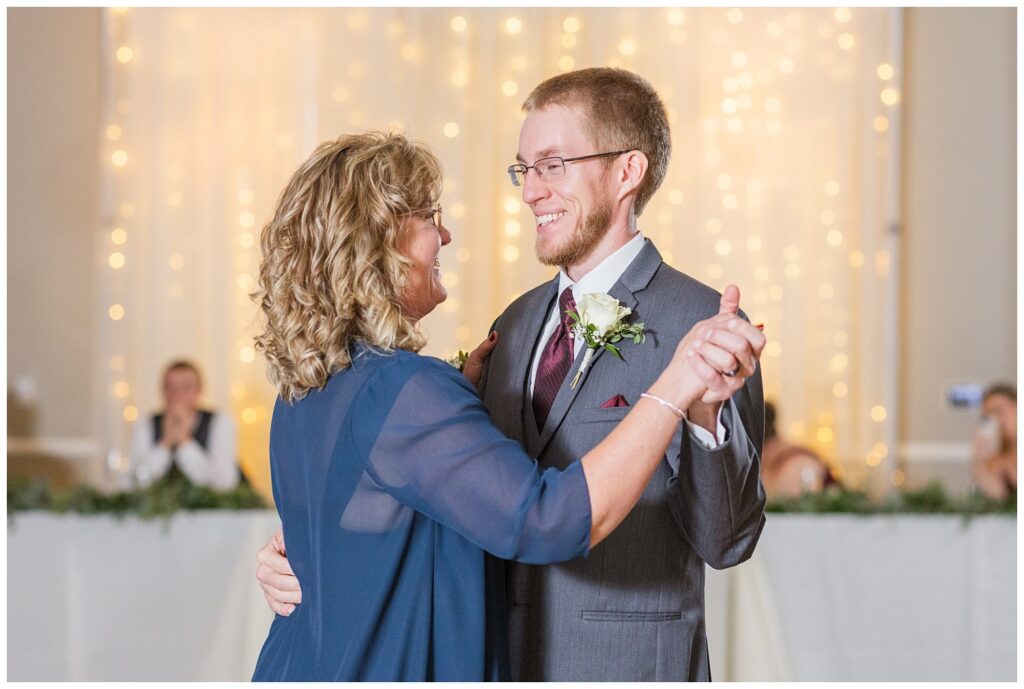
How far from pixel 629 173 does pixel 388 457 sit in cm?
83

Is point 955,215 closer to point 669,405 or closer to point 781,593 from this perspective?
point 781,593

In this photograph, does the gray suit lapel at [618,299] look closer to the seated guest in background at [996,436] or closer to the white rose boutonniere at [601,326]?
the white rose boutonniere at [601,326]

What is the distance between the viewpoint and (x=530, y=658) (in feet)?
6.49

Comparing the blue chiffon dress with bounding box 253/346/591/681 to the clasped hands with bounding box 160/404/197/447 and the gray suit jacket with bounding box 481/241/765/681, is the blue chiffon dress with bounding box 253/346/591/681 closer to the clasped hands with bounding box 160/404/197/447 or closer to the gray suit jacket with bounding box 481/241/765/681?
the gray suit jacket with bounding box 481/241/765/681

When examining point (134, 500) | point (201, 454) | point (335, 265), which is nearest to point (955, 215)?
point (201, 454)

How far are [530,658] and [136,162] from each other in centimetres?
622

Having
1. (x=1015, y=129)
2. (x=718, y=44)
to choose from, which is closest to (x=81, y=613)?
(x=718, y=44)

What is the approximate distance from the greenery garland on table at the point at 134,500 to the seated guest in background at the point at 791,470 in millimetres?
2137

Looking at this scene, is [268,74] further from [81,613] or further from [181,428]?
[81,613]

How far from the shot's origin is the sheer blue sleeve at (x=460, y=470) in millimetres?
1585

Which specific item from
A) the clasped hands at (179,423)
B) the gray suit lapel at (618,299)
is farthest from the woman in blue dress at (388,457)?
the clasped hands at (179,423)

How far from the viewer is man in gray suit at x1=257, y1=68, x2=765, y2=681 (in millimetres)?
1853

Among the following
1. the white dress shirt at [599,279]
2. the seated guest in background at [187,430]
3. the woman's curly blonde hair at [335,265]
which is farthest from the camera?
the seated guest in background at [187,430]

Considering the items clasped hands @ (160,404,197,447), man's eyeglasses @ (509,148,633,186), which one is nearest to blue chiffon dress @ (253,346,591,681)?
man's eyeglasses @ (509,148,633,186)
